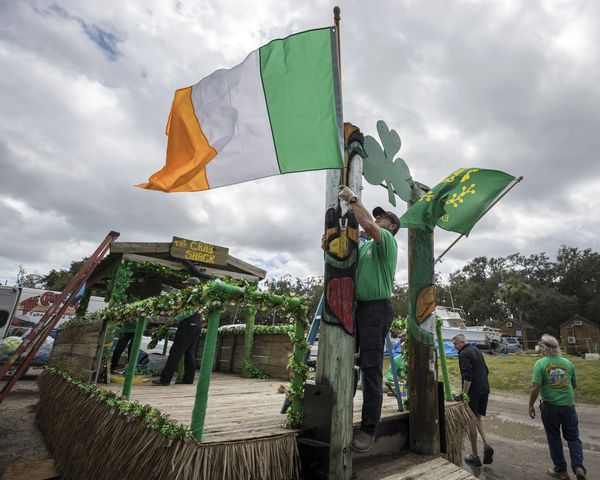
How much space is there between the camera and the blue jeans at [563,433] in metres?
4.93

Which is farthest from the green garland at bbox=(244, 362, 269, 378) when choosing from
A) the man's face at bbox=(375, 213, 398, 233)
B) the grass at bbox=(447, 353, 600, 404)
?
the grass at bbox=(447, 353, 600, 404)

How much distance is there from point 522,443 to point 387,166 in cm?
675

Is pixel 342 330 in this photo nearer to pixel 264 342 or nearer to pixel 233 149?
pixel 233 149

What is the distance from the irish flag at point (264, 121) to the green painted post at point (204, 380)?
1440mm

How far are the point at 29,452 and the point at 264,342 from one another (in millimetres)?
4465

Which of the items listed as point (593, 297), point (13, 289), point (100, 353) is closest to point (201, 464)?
point (100, 353)

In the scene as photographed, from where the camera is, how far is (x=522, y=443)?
6934 millimetres

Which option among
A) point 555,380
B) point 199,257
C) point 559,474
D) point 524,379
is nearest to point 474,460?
point 559,474

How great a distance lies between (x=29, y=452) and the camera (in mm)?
5332

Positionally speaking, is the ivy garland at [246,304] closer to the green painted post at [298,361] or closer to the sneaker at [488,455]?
the green painted post at [298,361]

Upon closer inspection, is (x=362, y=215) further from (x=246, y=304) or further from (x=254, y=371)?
(x=254, y=371)

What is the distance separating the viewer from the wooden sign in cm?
821

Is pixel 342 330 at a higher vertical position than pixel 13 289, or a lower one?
lower

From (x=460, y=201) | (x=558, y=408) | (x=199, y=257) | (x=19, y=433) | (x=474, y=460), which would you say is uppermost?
(x=199, y=257)
